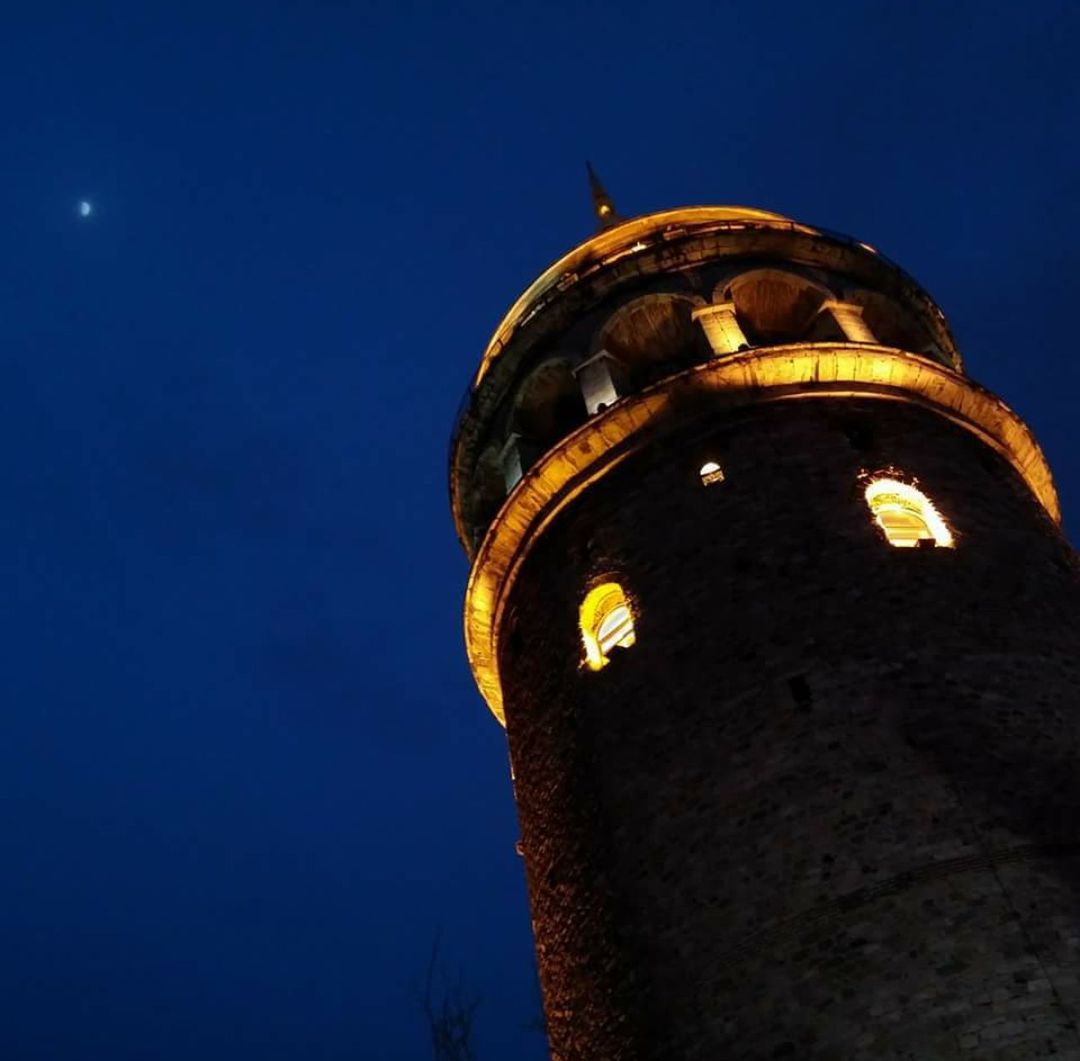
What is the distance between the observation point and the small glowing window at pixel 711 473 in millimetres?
15508

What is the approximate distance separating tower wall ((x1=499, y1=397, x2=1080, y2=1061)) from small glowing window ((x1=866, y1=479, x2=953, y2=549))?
19 centimetres

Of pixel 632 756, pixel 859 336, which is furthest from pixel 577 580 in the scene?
pixel 859 336

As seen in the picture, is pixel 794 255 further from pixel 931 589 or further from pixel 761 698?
pixel 761 698

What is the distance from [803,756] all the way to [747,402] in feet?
18.0

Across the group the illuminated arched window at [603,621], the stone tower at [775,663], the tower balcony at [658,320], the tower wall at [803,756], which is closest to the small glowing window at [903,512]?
the stone tower at [775,663]

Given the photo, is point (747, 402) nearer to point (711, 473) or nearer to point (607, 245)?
point (711, 473)

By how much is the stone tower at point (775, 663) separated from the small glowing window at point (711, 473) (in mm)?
58

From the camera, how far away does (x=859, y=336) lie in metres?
18.0

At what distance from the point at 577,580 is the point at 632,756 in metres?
3.03

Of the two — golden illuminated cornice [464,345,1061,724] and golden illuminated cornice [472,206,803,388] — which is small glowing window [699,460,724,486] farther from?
golden illuminated cornice [472,206,803,388]

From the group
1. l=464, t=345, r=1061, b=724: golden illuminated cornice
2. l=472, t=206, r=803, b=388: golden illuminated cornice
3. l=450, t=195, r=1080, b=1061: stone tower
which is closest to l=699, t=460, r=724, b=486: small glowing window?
l=450, t=195, r=1080, b=1061: stone tower

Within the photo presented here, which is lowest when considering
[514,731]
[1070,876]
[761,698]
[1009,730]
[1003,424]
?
[1070,876]

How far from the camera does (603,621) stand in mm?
15719

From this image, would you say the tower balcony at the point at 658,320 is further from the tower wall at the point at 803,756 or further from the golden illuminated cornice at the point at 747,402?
the tower wall at the point at 803,756
